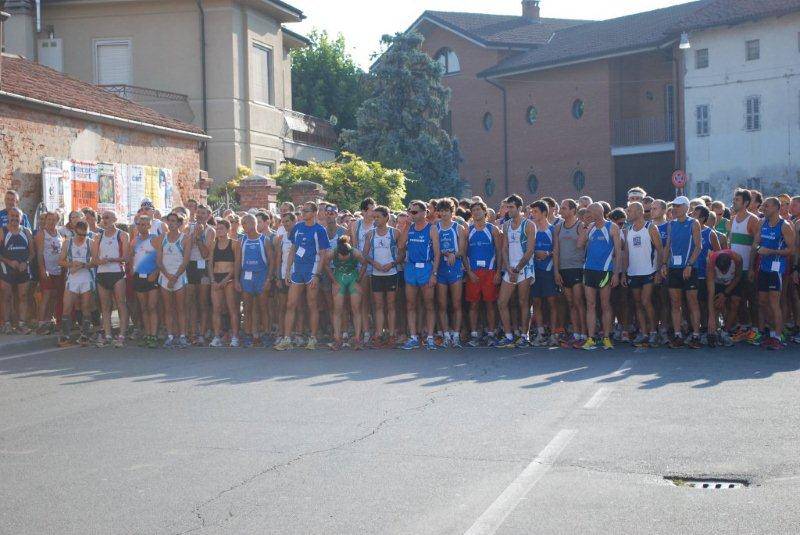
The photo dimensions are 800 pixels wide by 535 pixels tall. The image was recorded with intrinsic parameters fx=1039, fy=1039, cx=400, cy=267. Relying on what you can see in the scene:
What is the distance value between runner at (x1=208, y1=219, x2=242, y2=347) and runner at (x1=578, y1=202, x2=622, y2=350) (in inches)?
204

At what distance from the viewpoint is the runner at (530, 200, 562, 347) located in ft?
49.1

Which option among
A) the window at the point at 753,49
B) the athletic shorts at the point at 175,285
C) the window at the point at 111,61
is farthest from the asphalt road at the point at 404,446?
the window at the point at 753,49

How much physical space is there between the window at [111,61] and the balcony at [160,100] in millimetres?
1219

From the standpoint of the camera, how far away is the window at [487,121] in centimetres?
5722

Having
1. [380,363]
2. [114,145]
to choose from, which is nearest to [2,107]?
[114,145]

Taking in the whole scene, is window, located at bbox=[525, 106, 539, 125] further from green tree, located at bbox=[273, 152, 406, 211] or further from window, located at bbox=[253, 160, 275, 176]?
green tree, located at bbox=[273, 152, 406, 211]

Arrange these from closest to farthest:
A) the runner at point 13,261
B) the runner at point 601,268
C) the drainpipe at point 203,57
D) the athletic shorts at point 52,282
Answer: the runner at point 601,268
the runner at point 13,261
the athletic shorts at point 52,282
the drainpipe at point 203,57

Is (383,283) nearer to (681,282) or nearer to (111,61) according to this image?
(681,282)

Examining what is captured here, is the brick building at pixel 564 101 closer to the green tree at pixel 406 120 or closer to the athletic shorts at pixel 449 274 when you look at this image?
the green tree at pixel 406 120

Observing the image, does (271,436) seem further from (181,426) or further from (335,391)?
(335,391)

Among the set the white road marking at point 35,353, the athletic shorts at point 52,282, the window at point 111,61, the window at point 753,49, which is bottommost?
the white road marking at point 35,353

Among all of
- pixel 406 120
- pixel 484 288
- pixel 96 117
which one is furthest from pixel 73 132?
pixel 406 120

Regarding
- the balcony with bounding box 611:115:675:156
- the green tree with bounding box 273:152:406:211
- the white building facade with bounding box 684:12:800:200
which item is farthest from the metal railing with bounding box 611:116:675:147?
the green tree with bounding box 273:152:406:211

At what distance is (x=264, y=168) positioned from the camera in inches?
1396
